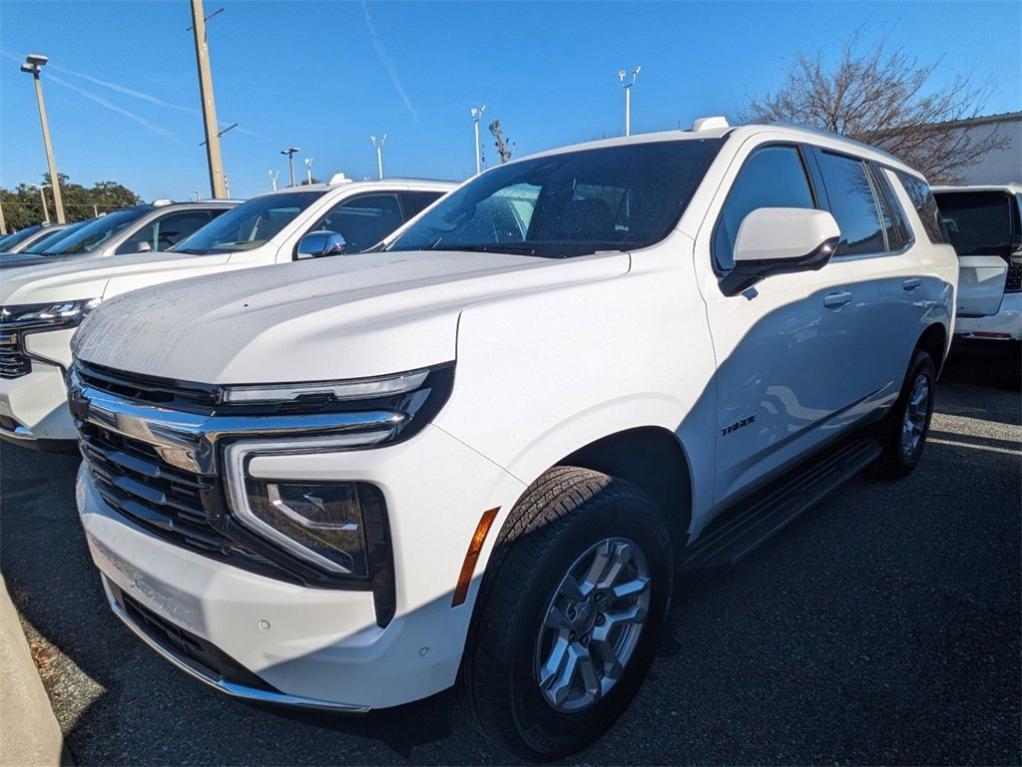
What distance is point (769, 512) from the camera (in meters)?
2.77

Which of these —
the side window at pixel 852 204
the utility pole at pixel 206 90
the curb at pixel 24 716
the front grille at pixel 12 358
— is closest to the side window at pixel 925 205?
the side window at pixel 852 204

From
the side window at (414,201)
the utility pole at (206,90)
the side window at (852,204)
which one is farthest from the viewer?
the utility pole at (206,90)

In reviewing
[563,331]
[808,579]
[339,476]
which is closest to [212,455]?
[339,476]

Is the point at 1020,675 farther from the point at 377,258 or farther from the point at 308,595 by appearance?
the point at 377,258

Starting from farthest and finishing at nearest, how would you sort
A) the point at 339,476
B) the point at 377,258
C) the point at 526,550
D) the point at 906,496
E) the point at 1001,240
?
the point at 1001,240
the point at 906,496
the point at 377,258
the point at 526,550
the point at 339,476

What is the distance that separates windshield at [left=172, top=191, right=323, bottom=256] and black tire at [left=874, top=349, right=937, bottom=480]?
183 inches

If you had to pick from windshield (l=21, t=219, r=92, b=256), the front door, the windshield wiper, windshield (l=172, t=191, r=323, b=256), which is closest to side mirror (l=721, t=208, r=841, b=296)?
the front door

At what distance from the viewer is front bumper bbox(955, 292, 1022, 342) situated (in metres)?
5.90

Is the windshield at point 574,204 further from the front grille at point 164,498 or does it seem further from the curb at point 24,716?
the curb at point 24,716

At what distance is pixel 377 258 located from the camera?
257 cm

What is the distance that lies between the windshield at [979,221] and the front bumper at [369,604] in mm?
6630

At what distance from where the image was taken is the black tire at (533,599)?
161 centimetres

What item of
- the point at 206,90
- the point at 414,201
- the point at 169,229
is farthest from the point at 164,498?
the point at 206,90

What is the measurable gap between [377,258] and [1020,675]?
9.49ft
